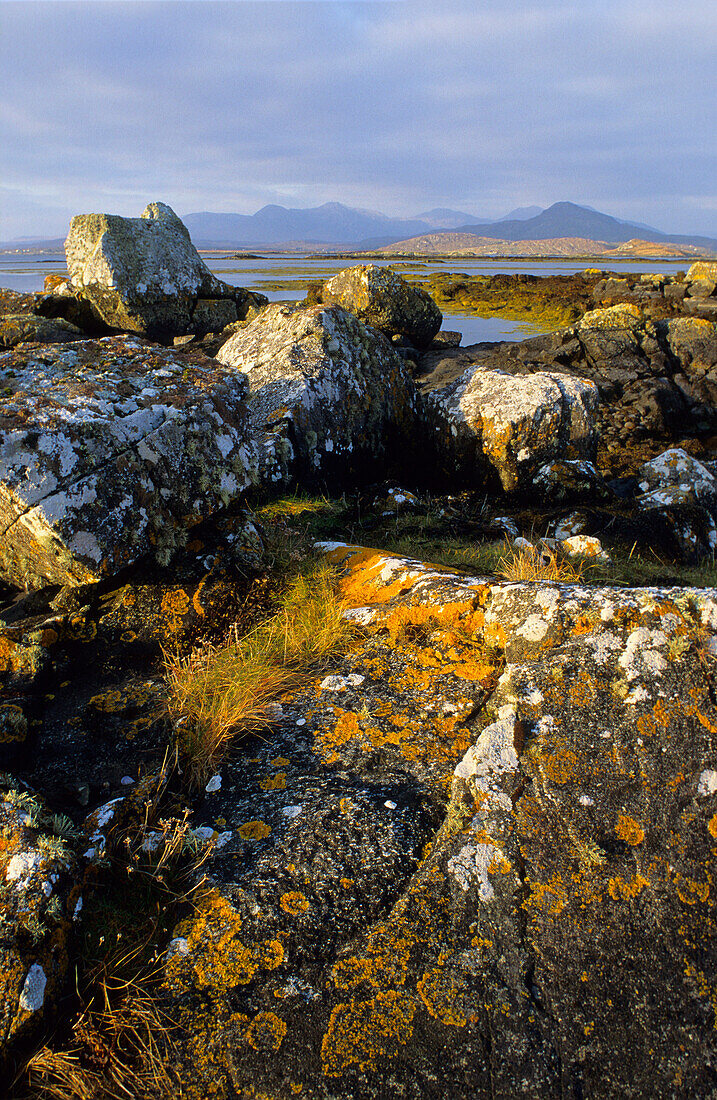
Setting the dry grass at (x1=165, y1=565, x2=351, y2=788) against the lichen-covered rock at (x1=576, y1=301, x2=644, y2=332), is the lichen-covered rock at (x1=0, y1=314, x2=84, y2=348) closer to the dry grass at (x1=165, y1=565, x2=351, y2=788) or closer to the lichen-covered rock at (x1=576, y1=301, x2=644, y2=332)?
the dry grass at (x1=165, y1=565, x2=351, y2=788)

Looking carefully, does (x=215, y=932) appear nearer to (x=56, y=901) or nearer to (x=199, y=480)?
(x=56, y=901)

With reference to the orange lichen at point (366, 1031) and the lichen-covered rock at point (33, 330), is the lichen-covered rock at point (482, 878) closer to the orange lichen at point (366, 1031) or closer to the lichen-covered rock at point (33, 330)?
the orange lichen at point (366, 1031)

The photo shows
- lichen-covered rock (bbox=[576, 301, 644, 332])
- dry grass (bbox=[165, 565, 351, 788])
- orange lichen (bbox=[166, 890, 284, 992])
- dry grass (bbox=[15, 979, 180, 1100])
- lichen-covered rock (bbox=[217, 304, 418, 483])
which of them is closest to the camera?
dry grass (bbox=[15, 979, 180, 1100])

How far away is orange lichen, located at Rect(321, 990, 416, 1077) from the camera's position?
5.27 ft

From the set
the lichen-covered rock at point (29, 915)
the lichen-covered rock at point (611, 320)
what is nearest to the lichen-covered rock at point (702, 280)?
the lichen-covered rock at point (611, 320)

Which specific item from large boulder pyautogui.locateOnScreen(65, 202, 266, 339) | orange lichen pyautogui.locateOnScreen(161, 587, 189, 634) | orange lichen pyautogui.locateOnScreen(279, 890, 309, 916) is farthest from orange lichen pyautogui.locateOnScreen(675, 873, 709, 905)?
large boulder pyautogui.locateOnScreen(65, 202, 266, 339)

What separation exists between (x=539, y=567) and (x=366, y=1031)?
2792 millimetres

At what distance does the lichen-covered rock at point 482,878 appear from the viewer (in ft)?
5.32

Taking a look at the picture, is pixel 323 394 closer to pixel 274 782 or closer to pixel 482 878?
pixel 274 782

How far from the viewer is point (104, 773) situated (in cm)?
250

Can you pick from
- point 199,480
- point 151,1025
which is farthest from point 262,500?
point 151,1025

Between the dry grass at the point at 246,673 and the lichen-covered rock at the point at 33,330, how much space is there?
11710mm

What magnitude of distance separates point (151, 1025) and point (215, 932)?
0.91 feet

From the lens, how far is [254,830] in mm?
2199
